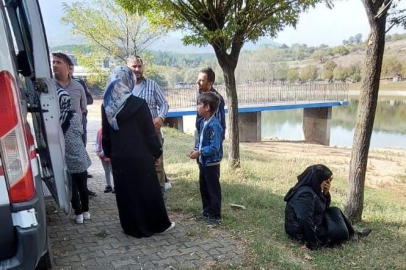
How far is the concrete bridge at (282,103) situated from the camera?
2353cm

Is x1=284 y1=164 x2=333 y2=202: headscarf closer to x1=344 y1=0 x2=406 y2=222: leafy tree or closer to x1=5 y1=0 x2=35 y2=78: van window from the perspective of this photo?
x1=344 y1=0 x2=406 y2=222: leafy tree

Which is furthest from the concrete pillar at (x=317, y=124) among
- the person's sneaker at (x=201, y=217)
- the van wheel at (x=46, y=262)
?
the van wheel at (x=46, y=262)

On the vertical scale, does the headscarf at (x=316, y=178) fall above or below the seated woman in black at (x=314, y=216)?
above

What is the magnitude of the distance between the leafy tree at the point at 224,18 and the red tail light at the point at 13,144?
4.29m

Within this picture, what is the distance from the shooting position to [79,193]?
12.5 ft

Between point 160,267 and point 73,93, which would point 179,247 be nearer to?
point 160,267

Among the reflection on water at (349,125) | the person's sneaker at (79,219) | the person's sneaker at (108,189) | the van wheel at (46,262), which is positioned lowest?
the reflection on water at (349,125)

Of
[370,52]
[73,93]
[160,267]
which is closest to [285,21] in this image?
[370,52]

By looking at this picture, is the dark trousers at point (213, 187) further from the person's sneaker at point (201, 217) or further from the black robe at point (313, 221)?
the black robe at point (313, 221)

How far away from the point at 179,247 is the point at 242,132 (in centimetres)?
2049

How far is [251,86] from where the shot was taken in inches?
1090

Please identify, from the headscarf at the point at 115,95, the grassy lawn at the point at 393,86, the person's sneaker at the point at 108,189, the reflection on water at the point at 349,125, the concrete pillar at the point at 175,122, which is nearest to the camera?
the headscarf at the point at 115,95

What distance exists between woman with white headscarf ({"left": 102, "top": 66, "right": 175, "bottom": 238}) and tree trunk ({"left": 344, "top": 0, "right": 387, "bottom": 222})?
220 cm

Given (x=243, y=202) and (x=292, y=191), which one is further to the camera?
(x=243, y=202)
